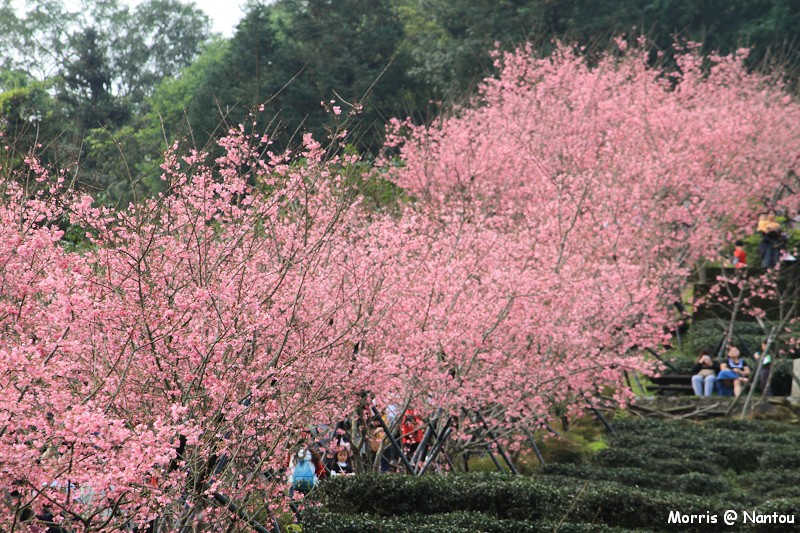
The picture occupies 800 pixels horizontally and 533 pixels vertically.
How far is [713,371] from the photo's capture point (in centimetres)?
2270

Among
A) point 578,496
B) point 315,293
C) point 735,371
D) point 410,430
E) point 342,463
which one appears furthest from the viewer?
point 735,371

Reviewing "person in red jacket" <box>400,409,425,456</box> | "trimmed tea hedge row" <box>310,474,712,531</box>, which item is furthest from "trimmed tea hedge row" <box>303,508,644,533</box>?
"person in red jacket" <box>400,409,425,456</box>

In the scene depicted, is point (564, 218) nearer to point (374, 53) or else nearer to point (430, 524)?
point (430, 524)

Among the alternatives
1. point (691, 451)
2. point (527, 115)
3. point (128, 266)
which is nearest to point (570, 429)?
point (691, 451)

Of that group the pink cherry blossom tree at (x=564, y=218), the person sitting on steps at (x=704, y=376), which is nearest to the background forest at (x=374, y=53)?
the pink cherry blossom tree at (x=564, y=218)

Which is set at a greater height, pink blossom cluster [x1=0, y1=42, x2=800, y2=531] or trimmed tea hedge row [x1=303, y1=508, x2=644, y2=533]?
pink blossom cluster [x1=0, y1=42, x2=800, y2=531]

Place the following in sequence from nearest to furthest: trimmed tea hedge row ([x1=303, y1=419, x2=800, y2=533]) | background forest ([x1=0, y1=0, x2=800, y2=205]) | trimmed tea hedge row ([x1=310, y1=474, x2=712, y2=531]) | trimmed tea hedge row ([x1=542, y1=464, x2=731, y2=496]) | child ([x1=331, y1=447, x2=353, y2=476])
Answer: trimmed tea hedge row ([x1=303, y1=419, x2=800, y2=533]) → trimmed tea hedge row ([x1=310, y1=474, x2=712, y2=531]) → child ([x1=331, y1=447, x2=353, y2=476]) → trimmed tea hedge row ([x1=542, y1=464, x2=731, y2=496]) → background forest ([x1=0, y1=0, x2=800, y2=205])

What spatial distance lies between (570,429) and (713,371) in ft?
14.4

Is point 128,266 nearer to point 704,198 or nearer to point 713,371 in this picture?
point 713,371

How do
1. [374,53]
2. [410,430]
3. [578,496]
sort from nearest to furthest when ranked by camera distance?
[578,496], [410,430], [374,53]

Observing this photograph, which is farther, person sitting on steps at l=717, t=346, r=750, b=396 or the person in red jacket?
person sitting on steps at l=717, t=346, r=750, b=396

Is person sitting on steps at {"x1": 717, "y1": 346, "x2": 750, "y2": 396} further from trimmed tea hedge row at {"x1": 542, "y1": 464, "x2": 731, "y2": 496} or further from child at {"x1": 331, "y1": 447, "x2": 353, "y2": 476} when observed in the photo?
child at {"x1": 331, "y1": 447, "x2": 353, "y2": 476}

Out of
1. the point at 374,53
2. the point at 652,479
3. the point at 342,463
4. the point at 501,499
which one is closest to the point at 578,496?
the point at 501,499

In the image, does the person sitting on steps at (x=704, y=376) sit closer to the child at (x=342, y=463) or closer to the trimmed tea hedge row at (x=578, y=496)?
the trimmed tea hedge row at (x=578, y=496)
